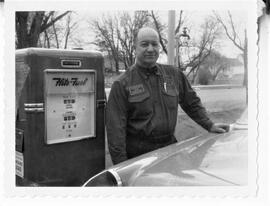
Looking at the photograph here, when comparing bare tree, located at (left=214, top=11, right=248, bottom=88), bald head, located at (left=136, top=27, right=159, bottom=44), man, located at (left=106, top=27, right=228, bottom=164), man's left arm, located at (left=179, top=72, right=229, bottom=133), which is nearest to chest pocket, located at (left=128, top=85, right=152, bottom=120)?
man, located at (left=106, top=27, right=228, bottom=164)

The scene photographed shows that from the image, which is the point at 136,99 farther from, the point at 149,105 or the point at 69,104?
the point at 69,104

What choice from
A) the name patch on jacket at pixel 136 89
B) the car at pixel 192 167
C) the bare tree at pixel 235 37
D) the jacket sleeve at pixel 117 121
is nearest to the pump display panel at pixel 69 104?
the jacket sleeve at pixel 117 121

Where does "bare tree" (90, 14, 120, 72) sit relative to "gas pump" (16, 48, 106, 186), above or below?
above

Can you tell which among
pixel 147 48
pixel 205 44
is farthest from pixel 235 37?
pixel 147 48

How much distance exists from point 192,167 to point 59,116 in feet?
2.92

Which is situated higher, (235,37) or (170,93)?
(235,37)

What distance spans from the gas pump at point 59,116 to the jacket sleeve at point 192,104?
53 centimetres

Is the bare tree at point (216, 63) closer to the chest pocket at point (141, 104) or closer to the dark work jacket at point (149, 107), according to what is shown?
the dark work jacket at point (149, 107)

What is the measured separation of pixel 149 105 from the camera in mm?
2713

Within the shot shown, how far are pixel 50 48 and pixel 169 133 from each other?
34.8 inches

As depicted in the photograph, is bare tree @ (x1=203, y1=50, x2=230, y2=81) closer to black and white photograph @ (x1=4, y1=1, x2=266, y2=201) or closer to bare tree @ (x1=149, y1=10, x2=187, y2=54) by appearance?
black and white photograph @ (x1=4, y1=1, x2=266, y2=201)

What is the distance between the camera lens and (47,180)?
2748mm

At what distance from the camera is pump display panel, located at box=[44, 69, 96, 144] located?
8.90ft
